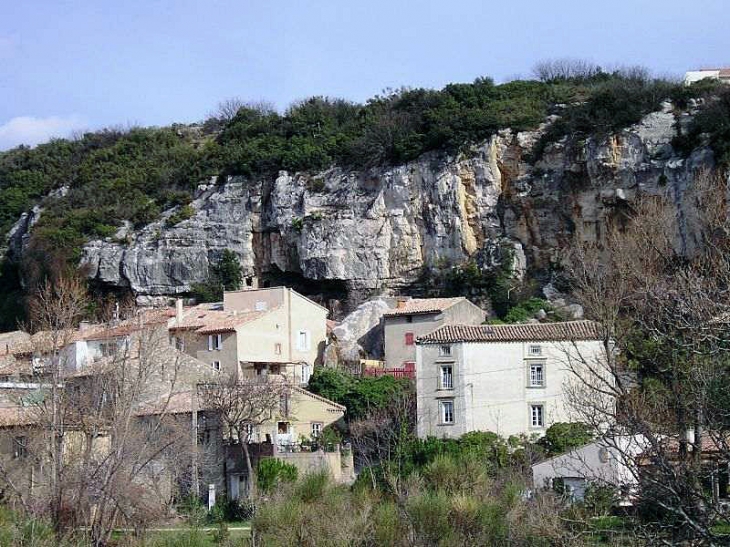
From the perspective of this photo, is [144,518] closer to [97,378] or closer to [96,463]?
[96,463]

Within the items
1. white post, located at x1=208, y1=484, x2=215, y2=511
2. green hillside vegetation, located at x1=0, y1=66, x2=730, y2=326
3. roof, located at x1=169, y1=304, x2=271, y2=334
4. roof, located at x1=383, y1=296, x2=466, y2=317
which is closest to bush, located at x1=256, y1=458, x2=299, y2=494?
white post, located at x1=208, y1=484, x2=215, y2=511

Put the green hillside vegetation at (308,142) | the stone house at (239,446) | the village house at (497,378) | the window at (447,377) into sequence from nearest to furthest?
the stone house at (239,446), the village house at (497,378), the window at (447,377), the green hillside vegetation at (308,142)

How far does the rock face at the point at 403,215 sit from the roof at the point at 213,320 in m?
8.84

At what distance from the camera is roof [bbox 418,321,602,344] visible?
41.1 metres

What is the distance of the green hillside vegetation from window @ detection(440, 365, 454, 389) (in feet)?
58.2

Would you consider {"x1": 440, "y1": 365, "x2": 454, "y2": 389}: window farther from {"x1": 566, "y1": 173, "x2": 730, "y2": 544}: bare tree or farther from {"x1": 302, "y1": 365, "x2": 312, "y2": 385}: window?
{"x1": 302, "y1": 365, "x2": 312, "y2": 385}: window

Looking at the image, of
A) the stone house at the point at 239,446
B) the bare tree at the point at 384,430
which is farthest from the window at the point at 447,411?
the stone house at the point at 239,446

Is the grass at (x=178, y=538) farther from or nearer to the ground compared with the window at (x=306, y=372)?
nearer to the ground

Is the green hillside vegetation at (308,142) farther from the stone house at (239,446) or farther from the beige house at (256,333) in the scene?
the stone house at (239,446)

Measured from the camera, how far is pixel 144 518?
2509cm

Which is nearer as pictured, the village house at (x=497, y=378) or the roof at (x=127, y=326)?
the village house at (x=497, y=378)

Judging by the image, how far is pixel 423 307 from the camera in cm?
5122

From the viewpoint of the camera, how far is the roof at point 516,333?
135 ft

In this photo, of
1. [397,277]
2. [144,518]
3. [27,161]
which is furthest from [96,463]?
[27,161]
